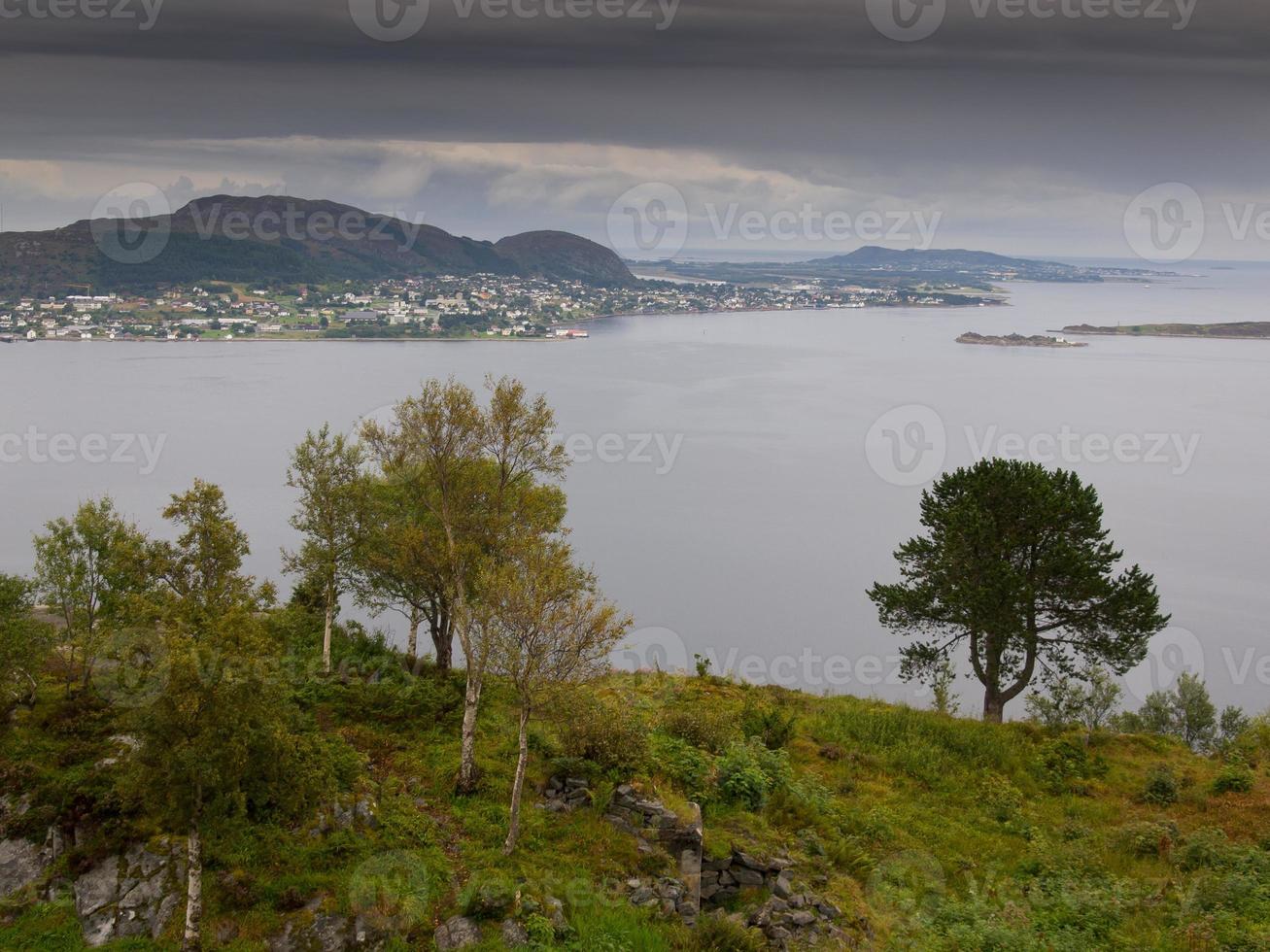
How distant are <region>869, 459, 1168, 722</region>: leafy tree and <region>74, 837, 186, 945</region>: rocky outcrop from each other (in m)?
19.9

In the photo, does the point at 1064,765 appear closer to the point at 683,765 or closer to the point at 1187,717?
the point at 683,765

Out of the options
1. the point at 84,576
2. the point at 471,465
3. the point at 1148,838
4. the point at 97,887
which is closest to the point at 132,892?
the point at 97,887

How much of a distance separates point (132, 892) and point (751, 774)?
11.4 m

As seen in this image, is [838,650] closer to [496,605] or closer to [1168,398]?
[496,605]

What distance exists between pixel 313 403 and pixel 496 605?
96.5 meters

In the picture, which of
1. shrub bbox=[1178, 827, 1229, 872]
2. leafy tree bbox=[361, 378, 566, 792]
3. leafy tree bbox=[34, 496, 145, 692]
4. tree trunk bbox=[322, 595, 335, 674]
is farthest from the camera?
tree trunk bbox=[322, 595, 335, 674]

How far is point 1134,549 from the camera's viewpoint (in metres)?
65.5

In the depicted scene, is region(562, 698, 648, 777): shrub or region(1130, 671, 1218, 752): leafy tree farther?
region(1130, 671, 1218, 752): leafy tree

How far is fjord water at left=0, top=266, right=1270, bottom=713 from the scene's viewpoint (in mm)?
54094

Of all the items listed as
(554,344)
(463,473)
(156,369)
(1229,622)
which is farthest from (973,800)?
(554,344)

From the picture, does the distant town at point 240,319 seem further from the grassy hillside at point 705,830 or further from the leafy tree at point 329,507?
the grassy hillside at point 705,830

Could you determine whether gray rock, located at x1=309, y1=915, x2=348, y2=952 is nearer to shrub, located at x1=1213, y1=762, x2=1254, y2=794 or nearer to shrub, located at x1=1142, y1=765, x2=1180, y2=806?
shrub, located at x1=1142, y1=765, x2=1180, y2=806

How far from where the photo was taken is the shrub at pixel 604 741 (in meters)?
17.1

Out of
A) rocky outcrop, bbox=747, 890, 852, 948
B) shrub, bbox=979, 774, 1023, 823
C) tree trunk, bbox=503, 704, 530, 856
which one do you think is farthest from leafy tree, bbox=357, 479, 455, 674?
shrub, bbox=979, 774, 1023, 823
